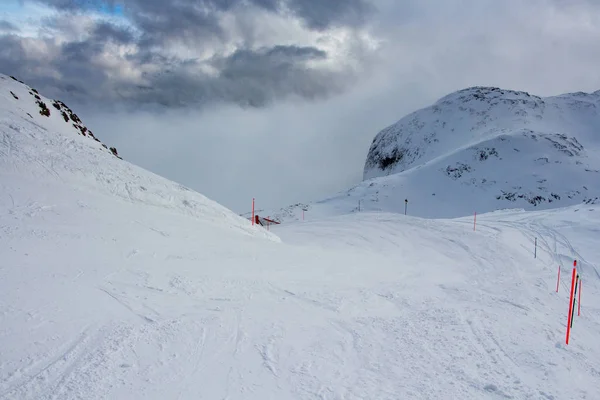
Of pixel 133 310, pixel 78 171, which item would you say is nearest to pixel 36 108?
pixel 78 171

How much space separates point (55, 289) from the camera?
7.80 m

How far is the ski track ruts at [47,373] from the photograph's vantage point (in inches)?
199

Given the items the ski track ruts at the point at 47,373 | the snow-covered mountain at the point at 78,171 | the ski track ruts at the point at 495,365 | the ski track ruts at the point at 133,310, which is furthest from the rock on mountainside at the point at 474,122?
the ski track ruts at the point at 47,373

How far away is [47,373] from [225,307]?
12.2ft

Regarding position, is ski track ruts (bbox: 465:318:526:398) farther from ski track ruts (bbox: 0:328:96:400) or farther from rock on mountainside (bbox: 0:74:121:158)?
rock on mountainside (bbox: 0:74:121:158)

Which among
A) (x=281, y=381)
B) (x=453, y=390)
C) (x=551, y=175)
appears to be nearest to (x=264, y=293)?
(x=281, y=381)

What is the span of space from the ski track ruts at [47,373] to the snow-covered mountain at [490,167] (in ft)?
118

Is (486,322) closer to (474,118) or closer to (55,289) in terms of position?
(55,289)

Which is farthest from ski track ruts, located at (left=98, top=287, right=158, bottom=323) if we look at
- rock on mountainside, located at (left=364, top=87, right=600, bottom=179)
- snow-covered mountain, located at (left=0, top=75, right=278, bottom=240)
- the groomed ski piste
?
rock on mountainside, located at (left=364, top=87, right=600, bottom=179)

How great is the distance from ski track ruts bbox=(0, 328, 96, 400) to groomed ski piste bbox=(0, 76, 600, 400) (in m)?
0.02

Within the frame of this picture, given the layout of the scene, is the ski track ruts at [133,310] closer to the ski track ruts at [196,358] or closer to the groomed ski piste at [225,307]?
the groomed ski piste at [225,307]

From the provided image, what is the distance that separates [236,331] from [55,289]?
3.55 metres

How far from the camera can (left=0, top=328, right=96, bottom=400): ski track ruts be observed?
16.6 feet

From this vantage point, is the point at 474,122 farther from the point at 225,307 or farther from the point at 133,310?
the point at 133,310
